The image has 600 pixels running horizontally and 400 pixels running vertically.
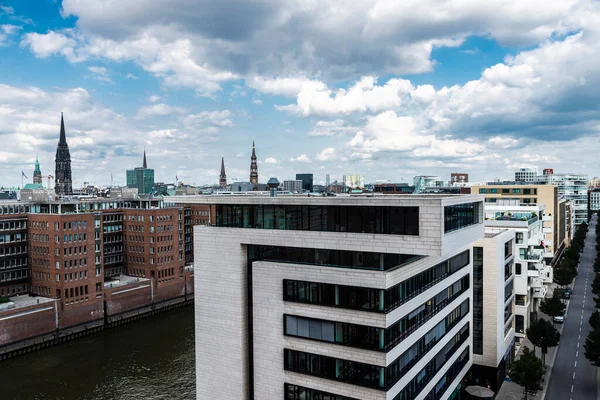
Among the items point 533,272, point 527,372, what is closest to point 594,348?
point 527,372

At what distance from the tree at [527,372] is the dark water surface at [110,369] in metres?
40.1

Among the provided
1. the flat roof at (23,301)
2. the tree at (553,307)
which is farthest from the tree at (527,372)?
the flat roof at (23,301)

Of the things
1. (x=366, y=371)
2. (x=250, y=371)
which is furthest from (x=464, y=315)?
(x=250, y=371)

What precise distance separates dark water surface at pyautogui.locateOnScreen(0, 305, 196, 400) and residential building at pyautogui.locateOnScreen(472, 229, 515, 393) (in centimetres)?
3719

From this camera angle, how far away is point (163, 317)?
102438mm

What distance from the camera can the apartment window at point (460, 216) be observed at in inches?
1459

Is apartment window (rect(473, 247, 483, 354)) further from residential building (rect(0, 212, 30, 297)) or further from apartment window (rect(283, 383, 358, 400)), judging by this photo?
residential building (rect(0, 212, 30, 297))

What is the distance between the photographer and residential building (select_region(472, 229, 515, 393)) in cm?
5812

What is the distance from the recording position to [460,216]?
1596 inches

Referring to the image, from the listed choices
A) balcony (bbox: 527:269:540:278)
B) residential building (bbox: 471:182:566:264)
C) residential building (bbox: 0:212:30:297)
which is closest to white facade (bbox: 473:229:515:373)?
balcony (bbox: 527:269:540:278)

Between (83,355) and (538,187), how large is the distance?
4665 inches

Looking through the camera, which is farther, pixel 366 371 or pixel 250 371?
pixel 250 371

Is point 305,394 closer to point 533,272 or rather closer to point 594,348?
point 594,348

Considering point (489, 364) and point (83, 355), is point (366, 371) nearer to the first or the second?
point (489, 364)
